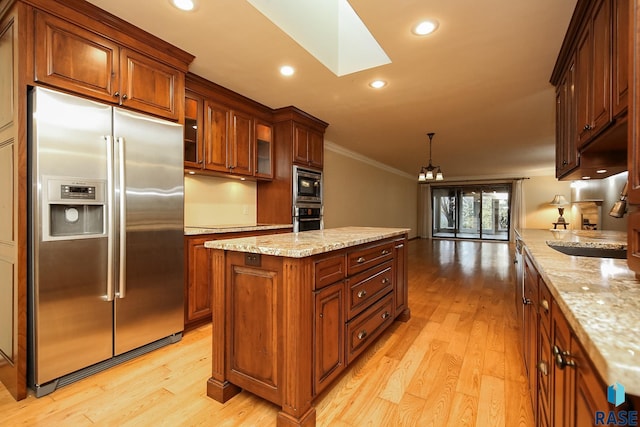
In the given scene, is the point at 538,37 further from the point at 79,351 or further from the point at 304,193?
the point at 79,351

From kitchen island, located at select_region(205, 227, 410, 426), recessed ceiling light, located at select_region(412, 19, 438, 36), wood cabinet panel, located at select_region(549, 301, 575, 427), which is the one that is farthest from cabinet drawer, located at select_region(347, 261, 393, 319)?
recessed ceiling light, located at select_region(412, 19, 438, 36)

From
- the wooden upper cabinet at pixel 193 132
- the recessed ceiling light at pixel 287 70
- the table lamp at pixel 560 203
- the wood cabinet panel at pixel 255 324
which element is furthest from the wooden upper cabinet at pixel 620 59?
the table lamp at pixel 560 203

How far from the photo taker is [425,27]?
6.81ft

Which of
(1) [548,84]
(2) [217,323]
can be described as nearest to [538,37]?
(1) [548,84]

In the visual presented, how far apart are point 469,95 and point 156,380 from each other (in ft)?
12.5

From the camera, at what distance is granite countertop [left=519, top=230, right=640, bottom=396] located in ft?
1.61

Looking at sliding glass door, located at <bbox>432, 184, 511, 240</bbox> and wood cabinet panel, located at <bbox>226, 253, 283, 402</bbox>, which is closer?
wood cabinet panel, located at <bbox>226, 253, 283, 402</bbox>

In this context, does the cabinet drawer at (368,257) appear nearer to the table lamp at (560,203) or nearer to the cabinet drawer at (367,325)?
the cabinet drawer at (367,325)

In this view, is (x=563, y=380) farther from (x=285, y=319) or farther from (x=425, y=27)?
(x=425, y=27)

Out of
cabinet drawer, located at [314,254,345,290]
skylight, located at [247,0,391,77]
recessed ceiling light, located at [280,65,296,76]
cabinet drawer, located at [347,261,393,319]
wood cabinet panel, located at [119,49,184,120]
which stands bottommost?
cabinet drawer, located at [347,261,393,319]

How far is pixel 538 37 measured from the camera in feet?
7.13

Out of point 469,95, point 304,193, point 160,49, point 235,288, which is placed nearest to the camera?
point 235,288

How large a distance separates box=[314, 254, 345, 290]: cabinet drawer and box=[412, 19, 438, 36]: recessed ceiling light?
1.66 m

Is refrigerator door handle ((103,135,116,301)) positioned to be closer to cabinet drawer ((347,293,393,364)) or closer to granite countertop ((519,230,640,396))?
cabinet drawer ((347,293,393,364))
